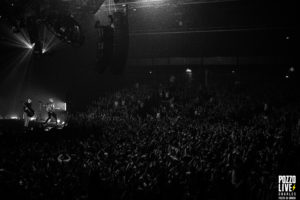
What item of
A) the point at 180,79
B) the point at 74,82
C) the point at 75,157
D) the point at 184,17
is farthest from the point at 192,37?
the point at 75,157

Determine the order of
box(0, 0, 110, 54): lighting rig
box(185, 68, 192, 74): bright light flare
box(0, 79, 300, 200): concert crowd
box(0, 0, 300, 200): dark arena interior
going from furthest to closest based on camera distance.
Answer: box(185, 68, 192, 74): bright light flare < box(0, 0, 110, 54): lighting rig < box(0, 0, 300, 200): dark arena interior < box(0, 79, 300, 200): concert crowd

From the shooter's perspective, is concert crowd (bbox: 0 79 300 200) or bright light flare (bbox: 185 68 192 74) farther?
bright light flare (bbox: 185 68 192 74)

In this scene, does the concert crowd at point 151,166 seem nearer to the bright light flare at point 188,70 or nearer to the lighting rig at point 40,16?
the lighting rig at point 40,16

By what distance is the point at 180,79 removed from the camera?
795 inches

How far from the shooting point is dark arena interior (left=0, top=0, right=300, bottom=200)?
15.9 feet

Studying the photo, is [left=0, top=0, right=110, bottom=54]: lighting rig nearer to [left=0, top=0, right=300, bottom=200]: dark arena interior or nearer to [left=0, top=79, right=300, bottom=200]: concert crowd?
[left=0, top=0, right=300, bottom=200]: dark arena interior

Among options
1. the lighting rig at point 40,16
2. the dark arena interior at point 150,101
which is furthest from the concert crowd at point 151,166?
the lighting rig at point 40,16

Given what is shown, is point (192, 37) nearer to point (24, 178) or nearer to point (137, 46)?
point (137, 46)

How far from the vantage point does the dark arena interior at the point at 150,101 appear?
191 inches

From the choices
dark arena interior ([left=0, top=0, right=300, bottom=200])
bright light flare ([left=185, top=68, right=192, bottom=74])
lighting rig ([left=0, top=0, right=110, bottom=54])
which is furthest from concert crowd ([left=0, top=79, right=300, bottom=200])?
bright light flare ([left=185, top=68, right=192, bottom=74])

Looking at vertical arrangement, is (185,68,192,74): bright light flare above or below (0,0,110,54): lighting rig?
above

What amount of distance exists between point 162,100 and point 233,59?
19.4 ft

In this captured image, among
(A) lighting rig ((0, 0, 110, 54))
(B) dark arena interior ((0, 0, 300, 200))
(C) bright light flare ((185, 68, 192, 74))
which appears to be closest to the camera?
(B) dark arena interior ((0, 0, 300, 200))

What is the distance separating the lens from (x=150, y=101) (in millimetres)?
16656
